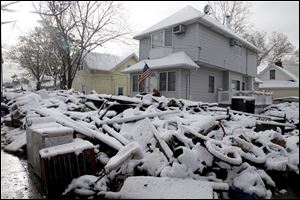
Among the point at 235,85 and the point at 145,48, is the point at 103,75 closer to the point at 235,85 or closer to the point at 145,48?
the point at 145,48

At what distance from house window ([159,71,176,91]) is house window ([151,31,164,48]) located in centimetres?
260

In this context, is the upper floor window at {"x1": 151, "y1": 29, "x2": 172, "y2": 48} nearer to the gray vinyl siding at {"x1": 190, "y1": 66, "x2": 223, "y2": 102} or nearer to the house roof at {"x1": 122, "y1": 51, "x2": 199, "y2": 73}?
the house roof at {"x1": 122, "y1": 51, "x2": 199, "y2": 73}

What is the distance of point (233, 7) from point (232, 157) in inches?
1207

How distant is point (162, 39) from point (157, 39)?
21.3 inches

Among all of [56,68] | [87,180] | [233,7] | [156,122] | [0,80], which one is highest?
[233,7]

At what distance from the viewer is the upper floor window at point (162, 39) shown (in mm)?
16445

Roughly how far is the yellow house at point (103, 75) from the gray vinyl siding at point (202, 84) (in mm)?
11666

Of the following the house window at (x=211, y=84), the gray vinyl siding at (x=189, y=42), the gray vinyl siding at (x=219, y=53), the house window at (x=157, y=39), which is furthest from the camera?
the house window at (x=211, y=84)

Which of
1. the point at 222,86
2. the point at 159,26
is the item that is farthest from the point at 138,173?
the point at 222,86

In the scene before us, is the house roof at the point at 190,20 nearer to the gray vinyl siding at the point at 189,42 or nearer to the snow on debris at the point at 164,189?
the gray vinyl siding at the point at 189,42

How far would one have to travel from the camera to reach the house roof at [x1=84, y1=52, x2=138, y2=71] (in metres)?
26.2

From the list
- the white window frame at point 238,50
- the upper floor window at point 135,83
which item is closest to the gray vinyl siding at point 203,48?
the white window frame at point 238,50

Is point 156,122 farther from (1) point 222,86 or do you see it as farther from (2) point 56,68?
(2) point 56,68

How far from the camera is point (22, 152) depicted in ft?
16.7
